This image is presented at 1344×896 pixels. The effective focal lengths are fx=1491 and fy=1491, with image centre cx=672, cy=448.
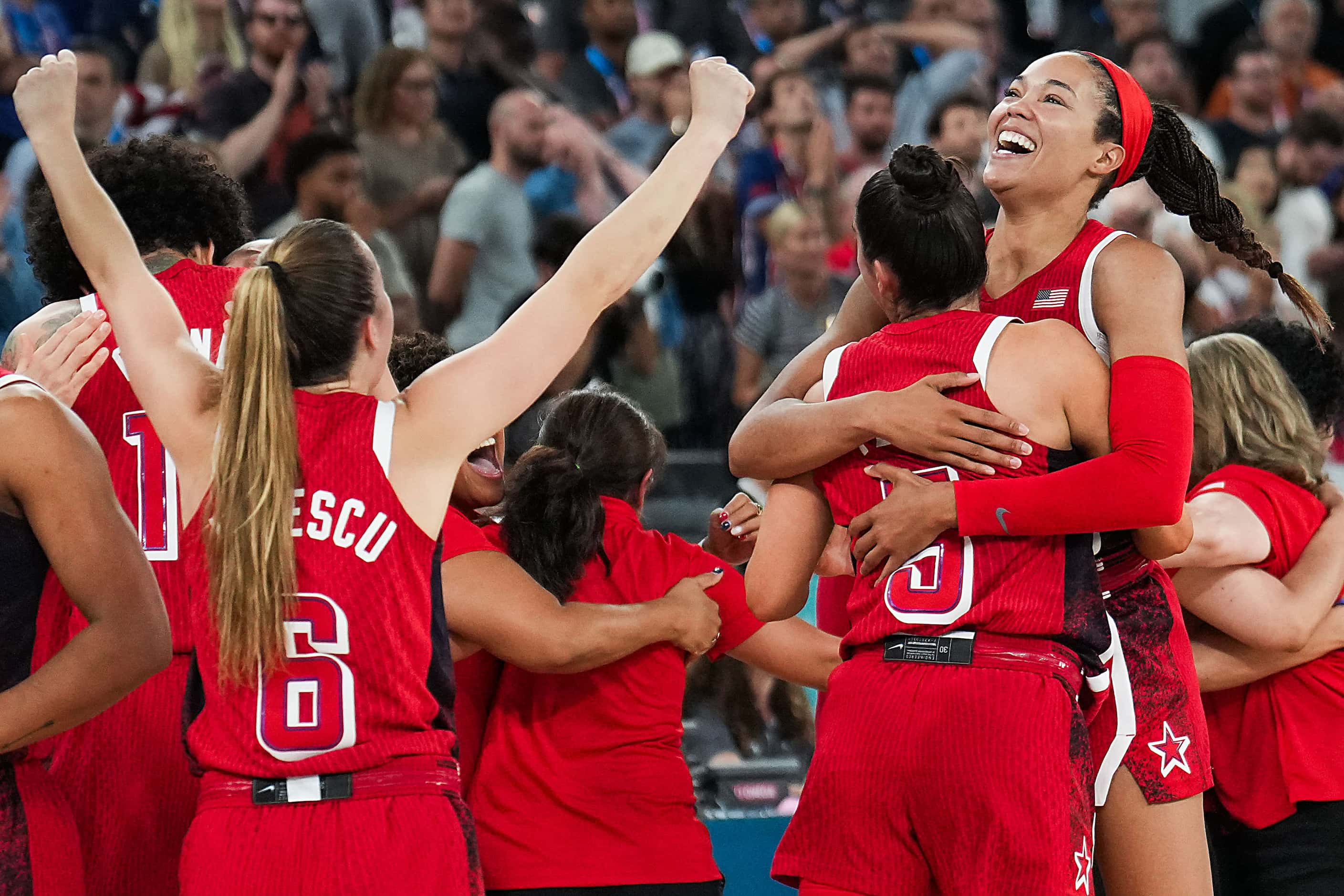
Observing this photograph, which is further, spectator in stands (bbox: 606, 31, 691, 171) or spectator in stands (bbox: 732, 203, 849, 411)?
spectator in stands (bbox: 606, 31, 691, 171)

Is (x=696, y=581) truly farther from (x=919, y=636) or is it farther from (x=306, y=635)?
(x=306, y=635)

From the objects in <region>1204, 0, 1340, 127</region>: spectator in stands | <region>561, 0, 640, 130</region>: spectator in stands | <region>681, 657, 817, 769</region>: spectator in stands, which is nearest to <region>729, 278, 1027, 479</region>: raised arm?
<region>681, 657, 817, 769</region>: spectator in stands

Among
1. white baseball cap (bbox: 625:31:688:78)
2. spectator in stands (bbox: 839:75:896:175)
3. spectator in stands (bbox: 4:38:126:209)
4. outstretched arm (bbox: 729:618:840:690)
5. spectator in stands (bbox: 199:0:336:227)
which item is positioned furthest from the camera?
spectator in stands (bbox: 839:75:896:175)

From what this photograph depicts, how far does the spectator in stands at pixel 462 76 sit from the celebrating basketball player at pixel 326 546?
189 inches

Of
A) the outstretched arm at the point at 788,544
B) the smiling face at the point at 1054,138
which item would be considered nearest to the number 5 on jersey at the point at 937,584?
the outstretched arm at the point at 788,544

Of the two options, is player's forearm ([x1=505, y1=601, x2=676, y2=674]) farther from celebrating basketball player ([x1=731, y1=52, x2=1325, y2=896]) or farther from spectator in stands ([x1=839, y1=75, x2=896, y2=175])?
spectator in stands ([x1=839, y1=75, x2=896, y2=175])

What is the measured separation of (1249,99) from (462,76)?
4.86 metres

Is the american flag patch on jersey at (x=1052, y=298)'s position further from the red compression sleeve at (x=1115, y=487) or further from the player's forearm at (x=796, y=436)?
the player's forearm at (x=796, y=436)

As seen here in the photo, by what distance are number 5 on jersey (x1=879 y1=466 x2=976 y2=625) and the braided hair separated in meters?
0.76

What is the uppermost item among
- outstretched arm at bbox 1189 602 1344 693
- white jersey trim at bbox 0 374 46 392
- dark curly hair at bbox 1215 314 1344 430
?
white jersey trim at bbox 0 374 46 392

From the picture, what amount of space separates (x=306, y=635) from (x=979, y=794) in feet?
3.07

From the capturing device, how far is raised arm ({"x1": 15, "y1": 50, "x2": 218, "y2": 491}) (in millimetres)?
1971

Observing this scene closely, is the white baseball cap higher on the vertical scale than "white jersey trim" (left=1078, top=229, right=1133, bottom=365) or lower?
lower

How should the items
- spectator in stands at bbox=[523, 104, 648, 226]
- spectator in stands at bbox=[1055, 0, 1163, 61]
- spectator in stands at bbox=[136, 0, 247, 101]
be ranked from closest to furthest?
spectator in stands at bbox=[136, 0, 247, 101]
spectator in stands at bbox=[523, 104, 648, 226]
spectator in stands at bbox=[1055, 0, 1163, 61]
